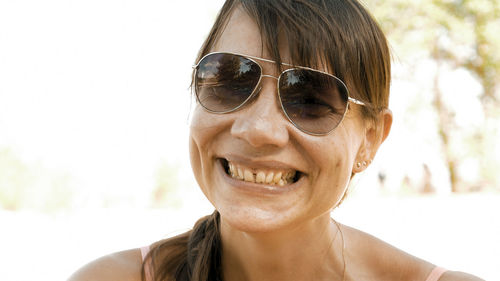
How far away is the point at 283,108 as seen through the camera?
6.31 ft

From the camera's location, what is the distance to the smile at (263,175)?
1.97 m

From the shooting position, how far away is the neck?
233cm

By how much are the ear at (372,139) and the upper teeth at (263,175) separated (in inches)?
16.6

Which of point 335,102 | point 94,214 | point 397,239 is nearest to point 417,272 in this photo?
point 335,102

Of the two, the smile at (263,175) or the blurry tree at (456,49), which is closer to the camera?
the smile at (263,175)

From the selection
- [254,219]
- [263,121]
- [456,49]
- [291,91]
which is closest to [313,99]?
[291,91]

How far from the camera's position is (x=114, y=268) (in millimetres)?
2318

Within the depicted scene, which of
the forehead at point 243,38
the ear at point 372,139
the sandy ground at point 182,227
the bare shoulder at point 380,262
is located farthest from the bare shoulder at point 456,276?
the sandy ground at point 182,227

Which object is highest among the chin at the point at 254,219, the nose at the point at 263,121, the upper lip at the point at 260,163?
the nose at the point at 263,121

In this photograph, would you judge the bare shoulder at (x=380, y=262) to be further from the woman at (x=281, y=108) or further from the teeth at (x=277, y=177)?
the teeth at (x=277, y=177)

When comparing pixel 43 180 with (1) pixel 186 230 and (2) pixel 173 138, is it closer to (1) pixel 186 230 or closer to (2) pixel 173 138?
(2) pixel 173 138

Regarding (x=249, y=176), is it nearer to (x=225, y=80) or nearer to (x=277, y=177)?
(x=277, y=177)

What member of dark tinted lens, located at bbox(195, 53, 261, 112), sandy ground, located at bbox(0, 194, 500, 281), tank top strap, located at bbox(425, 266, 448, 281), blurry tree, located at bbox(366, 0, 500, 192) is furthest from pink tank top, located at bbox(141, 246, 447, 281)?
blurry tree, located at bbox(366, 0, 500, 192)

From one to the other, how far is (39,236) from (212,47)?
7.67m
